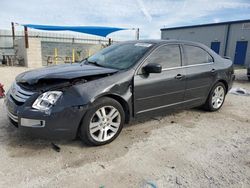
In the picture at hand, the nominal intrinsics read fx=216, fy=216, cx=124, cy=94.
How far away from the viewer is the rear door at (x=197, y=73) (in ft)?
13.4

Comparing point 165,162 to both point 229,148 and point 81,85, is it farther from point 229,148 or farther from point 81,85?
point 81,85

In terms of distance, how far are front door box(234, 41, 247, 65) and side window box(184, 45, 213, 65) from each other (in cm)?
1800

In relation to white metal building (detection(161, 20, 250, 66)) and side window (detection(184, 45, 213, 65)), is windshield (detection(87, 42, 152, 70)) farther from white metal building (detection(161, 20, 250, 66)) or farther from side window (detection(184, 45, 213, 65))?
white metal building (detection(161, 20, 250, 66))

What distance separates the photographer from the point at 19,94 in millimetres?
2920

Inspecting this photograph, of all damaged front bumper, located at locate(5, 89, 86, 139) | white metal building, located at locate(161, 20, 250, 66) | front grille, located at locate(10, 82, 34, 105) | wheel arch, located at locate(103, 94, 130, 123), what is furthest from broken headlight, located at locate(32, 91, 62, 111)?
white metal building, located at locate(161, 20, 250, 66)

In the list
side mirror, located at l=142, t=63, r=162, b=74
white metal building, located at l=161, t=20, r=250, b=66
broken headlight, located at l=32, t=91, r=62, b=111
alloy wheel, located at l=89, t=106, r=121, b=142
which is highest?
white metal building, located at l=161, t=20, r=250, b=66

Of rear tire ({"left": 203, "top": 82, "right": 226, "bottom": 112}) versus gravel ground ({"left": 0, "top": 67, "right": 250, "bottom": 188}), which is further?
rear tire ({"left": 203, "top": 82, "right": 226, "bottom": 112})

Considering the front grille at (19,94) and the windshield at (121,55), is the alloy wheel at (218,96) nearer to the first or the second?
the windshield at (121,55)

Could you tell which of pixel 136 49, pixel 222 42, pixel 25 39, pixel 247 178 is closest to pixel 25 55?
pixel 25 39

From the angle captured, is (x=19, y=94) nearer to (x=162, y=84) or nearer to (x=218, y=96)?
(x=162, y=84)

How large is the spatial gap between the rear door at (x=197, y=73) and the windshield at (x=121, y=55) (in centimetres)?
93

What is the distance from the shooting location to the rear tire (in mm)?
4645

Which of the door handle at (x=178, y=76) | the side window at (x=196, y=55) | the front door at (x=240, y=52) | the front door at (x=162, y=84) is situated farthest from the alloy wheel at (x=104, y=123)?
the front door at (x=240, y=52)

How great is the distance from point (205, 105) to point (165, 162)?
244 centimetres
